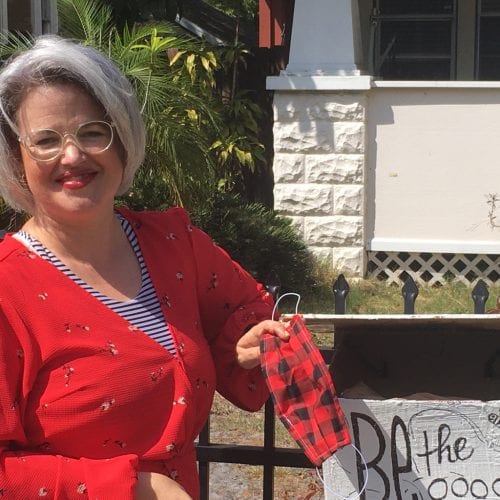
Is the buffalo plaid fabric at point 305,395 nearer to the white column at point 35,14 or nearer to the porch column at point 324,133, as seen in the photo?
the porch column at point 324,133

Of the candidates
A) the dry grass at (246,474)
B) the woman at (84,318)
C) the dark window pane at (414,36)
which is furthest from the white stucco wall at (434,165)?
the woman at (84,318)

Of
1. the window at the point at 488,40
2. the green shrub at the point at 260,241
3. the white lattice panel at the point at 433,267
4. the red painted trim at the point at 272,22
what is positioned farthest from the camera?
the window at the point at 488,40

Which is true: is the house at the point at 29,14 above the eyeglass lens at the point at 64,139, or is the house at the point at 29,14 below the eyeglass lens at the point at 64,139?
above

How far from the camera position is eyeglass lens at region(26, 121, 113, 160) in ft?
6.27

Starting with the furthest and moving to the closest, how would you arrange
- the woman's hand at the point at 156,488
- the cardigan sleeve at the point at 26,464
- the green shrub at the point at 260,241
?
the green shrub at the point at 260,241 → the woman's hand at the point at 156,488 → the cardigan sleeve at the point at 26,464

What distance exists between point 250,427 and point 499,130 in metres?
3.88

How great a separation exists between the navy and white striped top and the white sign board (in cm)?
52

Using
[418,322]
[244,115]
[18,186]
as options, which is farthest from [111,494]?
[244,115]

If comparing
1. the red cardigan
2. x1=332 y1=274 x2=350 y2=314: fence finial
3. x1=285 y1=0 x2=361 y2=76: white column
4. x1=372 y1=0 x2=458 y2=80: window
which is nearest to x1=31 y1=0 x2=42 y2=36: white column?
x1=285 y1=0 x2=361 y2=76: white column

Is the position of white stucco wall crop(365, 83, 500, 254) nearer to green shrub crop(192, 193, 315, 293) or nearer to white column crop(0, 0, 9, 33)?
green shrub crop(192, 193, 315, 293)

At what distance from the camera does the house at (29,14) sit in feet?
25.2

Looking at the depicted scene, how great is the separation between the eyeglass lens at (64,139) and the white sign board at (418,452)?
Result: 848 millimetres

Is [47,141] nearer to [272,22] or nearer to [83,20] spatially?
[83,20]

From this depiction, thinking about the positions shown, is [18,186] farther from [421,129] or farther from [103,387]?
[421,129]
